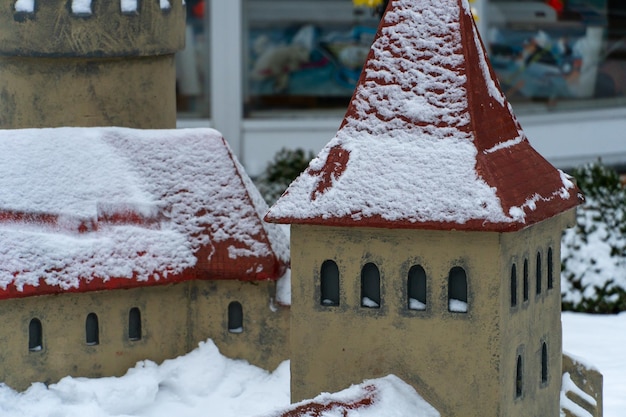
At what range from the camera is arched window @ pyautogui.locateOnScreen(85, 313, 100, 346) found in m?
18.8

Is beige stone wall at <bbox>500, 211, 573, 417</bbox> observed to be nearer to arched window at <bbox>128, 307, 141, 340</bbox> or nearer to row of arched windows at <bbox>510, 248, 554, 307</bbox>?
row of arched windows at <bbox>510, 248, 554, 307</bbox>

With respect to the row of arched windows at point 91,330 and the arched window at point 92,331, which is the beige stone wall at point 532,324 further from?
the arched window at point 92,331

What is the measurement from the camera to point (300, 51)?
33.4 meters

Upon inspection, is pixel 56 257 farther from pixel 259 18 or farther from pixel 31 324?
pixel 259 18

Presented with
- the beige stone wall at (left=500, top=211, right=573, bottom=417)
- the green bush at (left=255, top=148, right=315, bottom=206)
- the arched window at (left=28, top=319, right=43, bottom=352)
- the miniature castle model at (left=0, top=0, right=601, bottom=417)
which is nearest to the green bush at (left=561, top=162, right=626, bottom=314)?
the green bush at (left=255, top=148, right=315, bottom=206)

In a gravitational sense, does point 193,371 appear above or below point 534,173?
below

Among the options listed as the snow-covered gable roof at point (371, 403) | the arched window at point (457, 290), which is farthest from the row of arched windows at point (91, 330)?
the arched window at point (457, 290)

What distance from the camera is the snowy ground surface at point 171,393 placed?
719 inches

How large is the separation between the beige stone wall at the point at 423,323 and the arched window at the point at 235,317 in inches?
84.9

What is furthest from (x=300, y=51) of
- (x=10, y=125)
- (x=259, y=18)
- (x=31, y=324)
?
(x=31, y=324)

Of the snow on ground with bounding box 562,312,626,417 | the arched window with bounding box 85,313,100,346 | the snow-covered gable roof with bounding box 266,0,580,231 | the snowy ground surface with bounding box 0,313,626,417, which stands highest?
the snow-covered gable roof with bounding box 266,0,580,231

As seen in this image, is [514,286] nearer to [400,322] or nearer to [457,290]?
[457,290]

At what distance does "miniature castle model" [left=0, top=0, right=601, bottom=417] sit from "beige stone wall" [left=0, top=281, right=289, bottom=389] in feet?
0.07

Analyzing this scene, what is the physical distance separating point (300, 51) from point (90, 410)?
53.3 ft
